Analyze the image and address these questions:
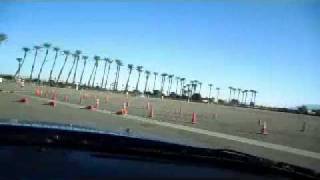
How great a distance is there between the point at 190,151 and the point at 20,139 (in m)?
1.19

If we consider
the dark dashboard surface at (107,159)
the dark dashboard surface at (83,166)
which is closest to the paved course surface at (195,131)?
the dark dashboard surface at (107,159)

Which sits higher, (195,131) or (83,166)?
(83,166)

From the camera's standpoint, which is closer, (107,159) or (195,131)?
(107,159)

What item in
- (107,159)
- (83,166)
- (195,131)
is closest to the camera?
(83,166)

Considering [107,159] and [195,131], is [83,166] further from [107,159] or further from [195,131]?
[195,131]

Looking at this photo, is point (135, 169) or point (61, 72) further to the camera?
point (61, 72)

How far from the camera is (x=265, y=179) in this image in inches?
131

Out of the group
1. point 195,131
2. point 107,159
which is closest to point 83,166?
point 107,159

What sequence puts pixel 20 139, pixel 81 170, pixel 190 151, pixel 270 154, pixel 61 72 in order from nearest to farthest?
1. pixel 81 170
2. pixel 20 139
3. pixel 190 151
4. pixel 270 154
5. pixel 61 72

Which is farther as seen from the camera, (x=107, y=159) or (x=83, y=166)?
(x=107, y=159)

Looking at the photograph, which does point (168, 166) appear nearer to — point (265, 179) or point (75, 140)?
point (265, 179)

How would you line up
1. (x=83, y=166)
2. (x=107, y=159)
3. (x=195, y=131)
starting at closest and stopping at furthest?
(x=83, y=166)
(x=107, y=159)
(x=195, y=131)

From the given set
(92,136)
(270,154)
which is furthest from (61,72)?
(92,136)

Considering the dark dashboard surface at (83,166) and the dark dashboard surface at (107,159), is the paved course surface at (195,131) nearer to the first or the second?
the dark dashboard surface at (107,159)
